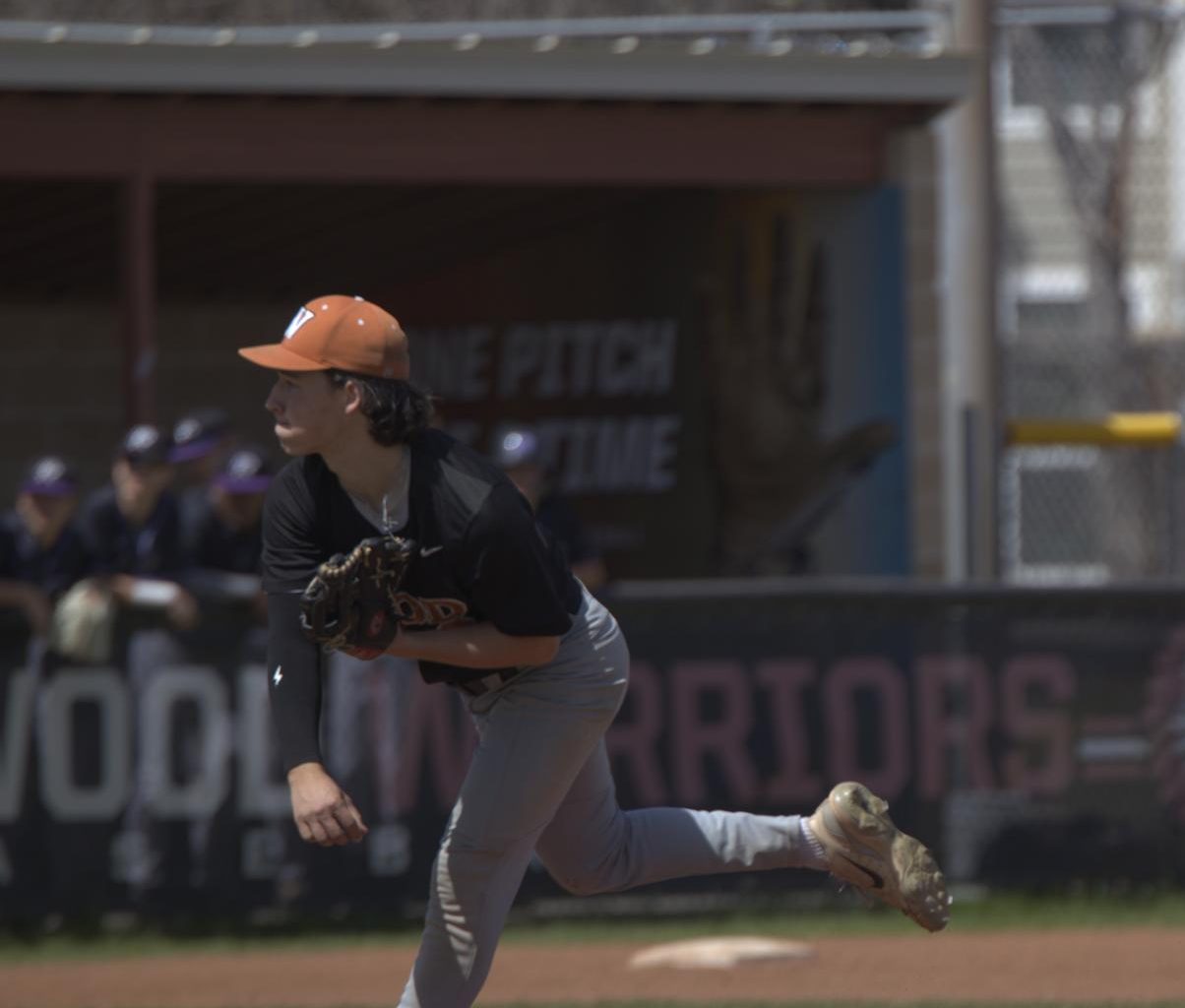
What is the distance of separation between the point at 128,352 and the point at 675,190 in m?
3.81

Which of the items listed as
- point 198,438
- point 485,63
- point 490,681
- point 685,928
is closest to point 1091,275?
point 485,63

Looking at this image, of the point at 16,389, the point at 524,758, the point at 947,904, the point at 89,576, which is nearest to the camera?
the point at 524,758

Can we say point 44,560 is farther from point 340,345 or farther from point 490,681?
point 340,345

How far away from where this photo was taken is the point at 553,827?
15.2 feet

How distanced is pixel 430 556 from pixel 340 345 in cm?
45

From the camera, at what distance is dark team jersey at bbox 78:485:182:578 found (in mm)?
8414

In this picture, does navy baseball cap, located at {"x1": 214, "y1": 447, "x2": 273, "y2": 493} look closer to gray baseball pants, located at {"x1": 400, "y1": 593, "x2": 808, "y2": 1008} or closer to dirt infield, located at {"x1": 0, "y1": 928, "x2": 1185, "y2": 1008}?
dirt infield, located at {"x1": 0, "y1": 928, "x2": 1185, "y2": 1008}

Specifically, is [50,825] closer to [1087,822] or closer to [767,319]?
[1087,822]

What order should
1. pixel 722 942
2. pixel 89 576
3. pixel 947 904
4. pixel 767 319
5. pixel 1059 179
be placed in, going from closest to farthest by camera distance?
pixel 947 904, pixel 722 942, pixel 89 576, pixel 767 319, pixel 1059 179

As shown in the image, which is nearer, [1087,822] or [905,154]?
[1087,822]

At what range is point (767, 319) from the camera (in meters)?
11.9

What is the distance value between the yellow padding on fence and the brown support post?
4.00 meters

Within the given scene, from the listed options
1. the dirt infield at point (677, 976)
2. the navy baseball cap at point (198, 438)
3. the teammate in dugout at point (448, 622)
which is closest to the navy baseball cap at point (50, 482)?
the navy baseball cap at point (198, 438)

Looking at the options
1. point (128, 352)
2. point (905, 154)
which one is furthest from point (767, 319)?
point (128, 352)
